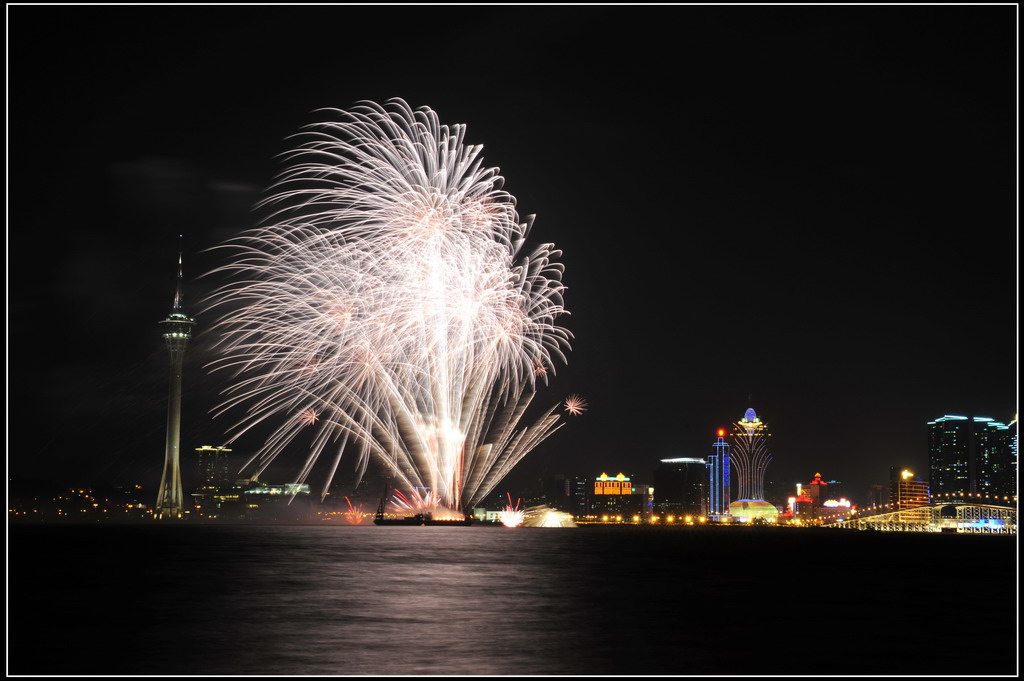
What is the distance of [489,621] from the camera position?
35.5 metres

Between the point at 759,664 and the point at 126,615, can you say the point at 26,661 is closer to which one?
the point at 126,615

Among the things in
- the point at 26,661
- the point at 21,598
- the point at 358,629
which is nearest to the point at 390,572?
the point at 21,598

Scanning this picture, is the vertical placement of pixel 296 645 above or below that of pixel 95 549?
above

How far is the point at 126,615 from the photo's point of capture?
38.7 metres

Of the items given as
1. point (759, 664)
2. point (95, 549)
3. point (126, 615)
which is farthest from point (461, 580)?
point (95, 549)

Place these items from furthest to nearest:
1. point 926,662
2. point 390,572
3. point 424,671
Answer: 1. point 390,572
2. point 926,662
3. point 424,671

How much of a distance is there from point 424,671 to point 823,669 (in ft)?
37.7

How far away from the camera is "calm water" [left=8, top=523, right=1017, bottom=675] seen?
27.7m

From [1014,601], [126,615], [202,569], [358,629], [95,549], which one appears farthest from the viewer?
[95,549]

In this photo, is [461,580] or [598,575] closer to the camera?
[461,580]

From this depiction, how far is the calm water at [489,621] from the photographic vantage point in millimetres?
27719

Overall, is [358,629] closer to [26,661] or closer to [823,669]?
[26,661]

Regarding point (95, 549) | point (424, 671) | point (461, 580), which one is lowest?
point (95, 549)

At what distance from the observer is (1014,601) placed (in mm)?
53531
